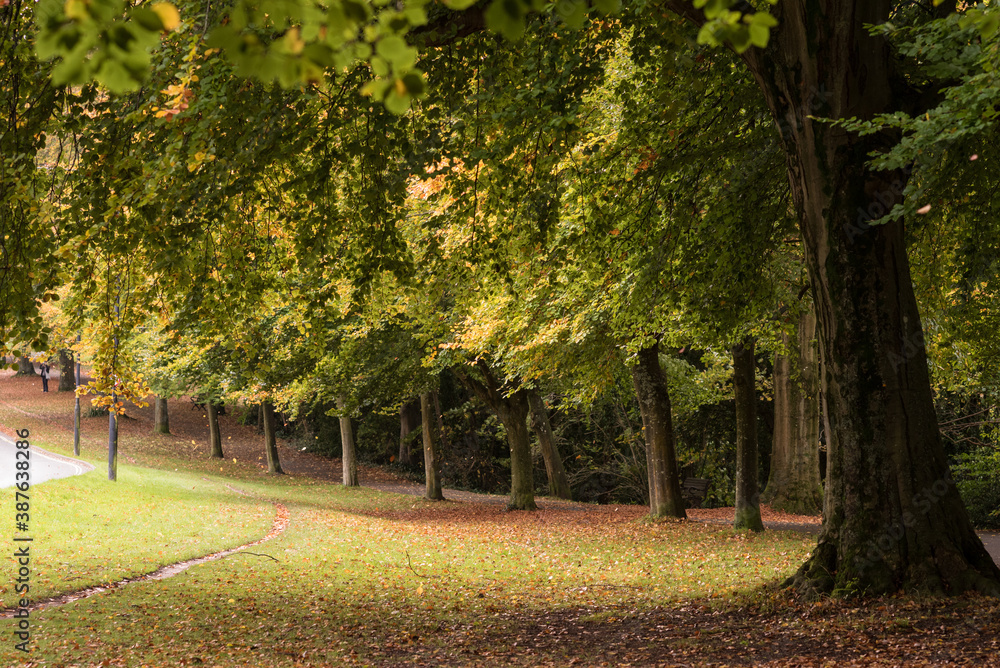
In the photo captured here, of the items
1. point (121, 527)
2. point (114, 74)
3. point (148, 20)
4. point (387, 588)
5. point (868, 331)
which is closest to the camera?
point (148, 20)

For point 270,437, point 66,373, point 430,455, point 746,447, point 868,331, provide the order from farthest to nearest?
point 66,373 → point 270,437 → point 430,455 → point 746,447 → point 868,331

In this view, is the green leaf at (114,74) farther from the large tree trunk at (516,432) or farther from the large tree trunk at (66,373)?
the large tree trunk at (66,373)

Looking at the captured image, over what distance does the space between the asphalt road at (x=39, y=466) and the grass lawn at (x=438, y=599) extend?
0.95 meters

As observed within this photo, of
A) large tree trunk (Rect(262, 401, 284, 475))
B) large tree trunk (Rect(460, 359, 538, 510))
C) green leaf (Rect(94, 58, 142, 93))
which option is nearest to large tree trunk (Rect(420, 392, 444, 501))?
large tree trunk (Rect(460, 359, 538, 510))

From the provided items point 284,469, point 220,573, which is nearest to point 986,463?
point 220,573

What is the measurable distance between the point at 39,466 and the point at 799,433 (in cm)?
2018

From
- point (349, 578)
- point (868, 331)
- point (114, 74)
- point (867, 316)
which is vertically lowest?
point (349, 578)

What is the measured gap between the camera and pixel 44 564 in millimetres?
10859

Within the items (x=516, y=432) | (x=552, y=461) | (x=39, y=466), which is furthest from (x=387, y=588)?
(x=552, y=461)

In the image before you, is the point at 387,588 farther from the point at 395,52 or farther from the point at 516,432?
the point at 516,432

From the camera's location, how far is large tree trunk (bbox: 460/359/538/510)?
874 inches

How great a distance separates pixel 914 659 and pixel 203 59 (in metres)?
7.47

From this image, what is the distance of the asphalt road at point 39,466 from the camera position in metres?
18.4

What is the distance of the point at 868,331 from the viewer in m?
6.80
